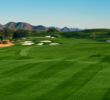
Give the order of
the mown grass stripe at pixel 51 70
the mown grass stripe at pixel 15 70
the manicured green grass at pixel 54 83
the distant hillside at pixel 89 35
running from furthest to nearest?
the distant hillside at pixel 89 35 < the mown grass stripe at pixel 15 70 < the mown grass stripe at pixel 51 70 < the manicured green grass at pixel 54 83

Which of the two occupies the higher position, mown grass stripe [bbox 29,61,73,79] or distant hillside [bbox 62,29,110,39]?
distant hillside [bbox 62,29,110,39]

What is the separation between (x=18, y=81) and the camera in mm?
15484

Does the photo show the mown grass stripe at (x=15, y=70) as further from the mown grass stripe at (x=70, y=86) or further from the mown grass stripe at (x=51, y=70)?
the mown grass stripe at (x=70, y=86)

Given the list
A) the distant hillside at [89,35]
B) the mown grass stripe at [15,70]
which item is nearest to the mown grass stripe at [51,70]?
the mown grass stripe at [15,70]

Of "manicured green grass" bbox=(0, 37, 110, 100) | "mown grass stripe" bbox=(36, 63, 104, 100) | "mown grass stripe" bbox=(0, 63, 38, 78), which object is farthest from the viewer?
"mown grass stripe" bbox=(0, 63, 38, 78)

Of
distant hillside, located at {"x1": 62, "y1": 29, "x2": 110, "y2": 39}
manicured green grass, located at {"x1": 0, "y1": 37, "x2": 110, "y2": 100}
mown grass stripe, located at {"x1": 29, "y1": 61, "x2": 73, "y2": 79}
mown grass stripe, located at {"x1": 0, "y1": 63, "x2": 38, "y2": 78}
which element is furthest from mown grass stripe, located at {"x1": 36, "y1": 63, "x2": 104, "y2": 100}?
distant hillside, located at {"x1": 62, "y1": 29, "x2": 110, "y2": 39}

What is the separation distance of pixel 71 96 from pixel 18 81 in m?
5.84

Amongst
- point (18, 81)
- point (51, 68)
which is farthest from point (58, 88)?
point (51, 68)

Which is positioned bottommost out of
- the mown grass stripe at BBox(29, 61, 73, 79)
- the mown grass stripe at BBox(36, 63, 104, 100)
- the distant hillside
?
the mown grass stripe at BBox(36, 63, 104, 100)

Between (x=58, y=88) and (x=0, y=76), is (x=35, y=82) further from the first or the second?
(x=0, y=76)

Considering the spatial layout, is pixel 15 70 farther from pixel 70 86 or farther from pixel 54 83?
pixel 70 86

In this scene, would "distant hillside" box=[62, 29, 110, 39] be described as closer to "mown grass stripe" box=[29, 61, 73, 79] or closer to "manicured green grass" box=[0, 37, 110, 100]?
"mown grass stripe" box=[29, 61, 73, 79]

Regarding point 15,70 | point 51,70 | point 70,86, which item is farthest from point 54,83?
point 15,70

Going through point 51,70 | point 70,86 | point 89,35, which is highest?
point 89,35
